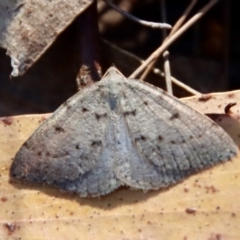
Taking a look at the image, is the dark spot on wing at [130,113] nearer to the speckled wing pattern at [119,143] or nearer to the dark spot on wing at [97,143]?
the speckled wing pattern at [119,143]

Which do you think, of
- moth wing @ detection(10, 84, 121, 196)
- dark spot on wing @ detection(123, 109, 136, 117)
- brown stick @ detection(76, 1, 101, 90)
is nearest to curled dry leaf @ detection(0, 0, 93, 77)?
brown stick @ detection(76, 1, 101, 90)

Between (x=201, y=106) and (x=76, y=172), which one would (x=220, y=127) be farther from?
(x=76, y=172)

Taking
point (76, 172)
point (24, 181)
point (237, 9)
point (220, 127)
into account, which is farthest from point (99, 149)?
point (237, 9)

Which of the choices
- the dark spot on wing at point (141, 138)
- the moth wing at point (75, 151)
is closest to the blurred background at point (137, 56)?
the moth wing at point (75, 151)

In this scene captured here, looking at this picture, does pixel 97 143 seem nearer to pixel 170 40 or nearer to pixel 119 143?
A: pixel 119 143

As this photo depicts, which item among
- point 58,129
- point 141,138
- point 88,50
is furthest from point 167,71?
point 58,129

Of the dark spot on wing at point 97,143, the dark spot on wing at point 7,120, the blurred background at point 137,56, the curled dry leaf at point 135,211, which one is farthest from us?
the blurred background at point 137,56
